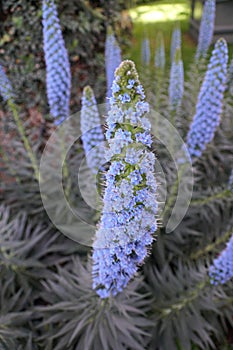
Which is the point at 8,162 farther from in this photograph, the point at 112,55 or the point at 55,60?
the point at 112,55

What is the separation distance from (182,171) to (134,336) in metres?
1.27

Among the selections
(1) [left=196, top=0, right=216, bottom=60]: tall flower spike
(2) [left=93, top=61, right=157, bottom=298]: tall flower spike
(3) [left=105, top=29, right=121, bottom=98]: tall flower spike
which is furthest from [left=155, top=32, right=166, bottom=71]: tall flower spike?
(2) [left=93, top=61, right=157, bottom=298]: tall flower spike

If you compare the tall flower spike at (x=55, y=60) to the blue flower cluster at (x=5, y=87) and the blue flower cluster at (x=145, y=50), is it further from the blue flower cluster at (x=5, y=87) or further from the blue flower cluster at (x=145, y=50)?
the blue flower cluster at (x=145, y=50)

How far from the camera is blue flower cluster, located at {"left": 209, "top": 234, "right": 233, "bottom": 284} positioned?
188cm

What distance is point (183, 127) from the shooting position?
3617 millimetres

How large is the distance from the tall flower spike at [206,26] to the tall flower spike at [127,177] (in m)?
2.74

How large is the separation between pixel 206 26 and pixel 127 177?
2851 mm

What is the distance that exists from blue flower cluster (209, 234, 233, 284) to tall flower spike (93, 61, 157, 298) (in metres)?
0.68

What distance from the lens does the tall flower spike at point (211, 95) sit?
235 cm

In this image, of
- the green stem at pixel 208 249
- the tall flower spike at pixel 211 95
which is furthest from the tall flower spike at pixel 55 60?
the green stem at pixel 208 249

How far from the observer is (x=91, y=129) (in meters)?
2.10

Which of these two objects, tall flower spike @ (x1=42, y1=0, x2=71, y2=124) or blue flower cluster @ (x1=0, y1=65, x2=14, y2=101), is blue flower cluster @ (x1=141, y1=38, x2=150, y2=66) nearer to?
tall flower spike @ (x1=42, y1=0, x2=71, y2=124)

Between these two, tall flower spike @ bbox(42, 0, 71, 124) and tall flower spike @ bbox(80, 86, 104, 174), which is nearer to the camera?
tall flower spike @ bbox(80, 86, 104, 174)

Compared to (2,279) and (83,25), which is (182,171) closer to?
(2,279)
